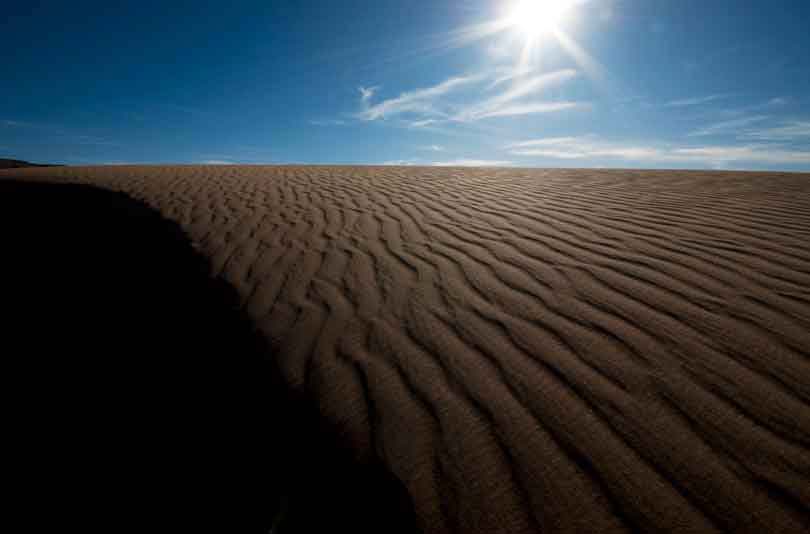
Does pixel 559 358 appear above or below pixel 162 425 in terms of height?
above

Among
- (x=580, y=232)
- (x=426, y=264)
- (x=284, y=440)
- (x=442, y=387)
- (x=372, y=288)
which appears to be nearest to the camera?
(x=284, y=440)

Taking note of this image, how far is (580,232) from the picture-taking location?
333 cm

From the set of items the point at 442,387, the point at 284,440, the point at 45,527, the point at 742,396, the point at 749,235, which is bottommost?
the point at 45,527

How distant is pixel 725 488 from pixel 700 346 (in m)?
0.76

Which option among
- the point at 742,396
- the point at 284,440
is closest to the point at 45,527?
the point at 284,440

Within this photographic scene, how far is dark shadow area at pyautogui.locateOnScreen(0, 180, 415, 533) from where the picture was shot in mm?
1304

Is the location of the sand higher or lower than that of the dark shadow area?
higher

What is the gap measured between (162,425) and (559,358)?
1.88 meters

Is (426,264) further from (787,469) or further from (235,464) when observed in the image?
(787,469)

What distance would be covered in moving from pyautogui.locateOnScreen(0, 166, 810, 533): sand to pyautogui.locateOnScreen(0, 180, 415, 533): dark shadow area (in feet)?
0.34

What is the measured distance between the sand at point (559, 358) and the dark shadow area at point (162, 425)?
0.10 meters

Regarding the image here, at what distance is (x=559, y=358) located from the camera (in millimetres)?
1735

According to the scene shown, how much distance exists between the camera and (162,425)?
1694 millimetres

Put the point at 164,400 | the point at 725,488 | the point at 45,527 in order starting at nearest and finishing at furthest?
the point at 725,488 → the point at 45,527 → the point at 164,400
